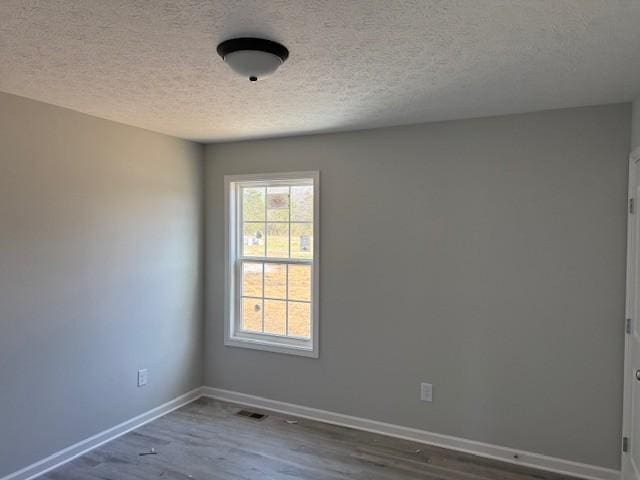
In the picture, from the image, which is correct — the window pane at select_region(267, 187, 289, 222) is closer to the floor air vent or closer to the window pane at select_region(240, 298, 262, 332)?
the window pane at select_region(240, 298, 262, 332)

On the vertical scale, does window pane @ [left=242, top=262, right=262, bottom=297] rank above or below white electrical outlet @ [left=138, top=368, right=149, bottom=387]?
above

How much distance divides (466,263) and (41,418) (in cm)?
313

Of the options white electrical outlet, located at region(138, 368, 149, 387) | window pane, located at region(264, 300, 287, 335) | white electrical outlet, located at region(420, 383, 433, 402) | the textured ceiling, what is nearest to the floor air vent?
window pane, located at region(264, 300, 287, 335)

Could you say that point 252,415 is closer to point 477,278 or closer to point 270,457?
point 270,457

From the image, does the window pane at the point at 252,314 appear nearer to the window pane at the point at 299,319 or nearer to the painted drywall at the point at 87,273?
the window pane at the point at 299,319

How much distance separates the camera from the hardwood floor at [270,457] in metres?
2.88

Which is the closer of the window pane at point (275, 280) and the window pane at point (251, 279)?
the window pane at point (275, 280)

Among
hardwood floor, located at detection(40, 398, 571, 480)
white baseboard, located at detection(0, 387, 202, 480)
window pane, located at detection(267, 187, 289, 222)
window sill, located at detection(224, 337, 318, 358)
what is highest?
window pane, located at detection(267, 187, 289, 222)

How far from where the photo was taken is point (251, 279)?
419cm

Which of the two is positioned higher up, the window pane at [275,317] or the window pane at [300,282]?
the window pane at [300,282]

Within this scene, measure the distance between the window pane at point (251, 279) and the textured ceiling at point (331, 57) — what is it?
153 centimetres

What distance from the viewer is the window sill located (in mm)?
3797

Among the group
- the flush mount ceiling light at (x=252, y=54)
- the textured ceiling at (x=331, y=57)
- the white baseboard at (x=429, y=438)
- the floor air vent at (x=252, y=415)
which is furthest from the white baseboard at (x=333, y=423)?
the flush mount ceiling light at (x=252, y=54)

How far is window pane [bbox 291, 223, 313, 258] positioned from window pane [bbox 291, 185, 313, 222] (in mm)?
64
